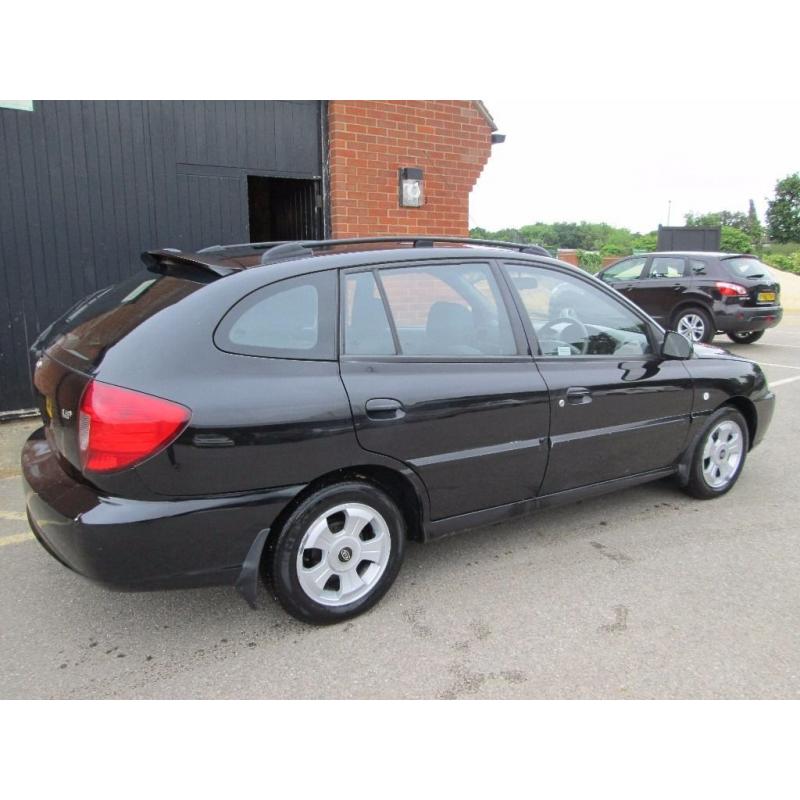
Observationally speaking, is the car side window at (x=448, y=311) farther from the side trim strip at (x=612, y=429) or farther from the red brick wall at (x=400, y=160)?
the red brick wall at (x=400, y=160)

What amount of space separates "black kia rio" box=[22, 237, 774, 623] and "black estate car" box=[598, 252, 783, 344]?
796 centimetres

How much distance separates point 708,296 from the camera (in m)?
11.0

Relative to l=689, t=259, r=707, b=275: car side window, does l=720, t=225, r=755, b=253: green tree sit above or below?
above

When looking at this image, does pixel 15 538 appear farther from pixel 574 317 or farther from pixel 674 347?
pixel 674 347

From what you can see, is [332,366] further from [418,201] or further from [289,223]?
[289,223]

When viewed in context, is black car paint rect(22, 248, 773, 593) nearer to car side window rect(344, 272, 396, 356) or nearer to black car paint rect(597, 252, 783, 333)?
car side window rect(344, 272, 396, 356)

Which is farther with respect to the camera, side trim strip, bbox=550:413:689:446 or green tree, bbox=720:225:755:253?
green tree, bbox=720:225:755:253


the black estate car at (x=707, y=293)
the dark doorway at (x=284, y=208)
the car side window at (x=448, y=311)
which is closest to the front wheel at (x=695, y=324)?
the black estate car at (x=707, y=293)

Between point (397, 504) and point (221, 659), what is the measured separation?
973 millimetres

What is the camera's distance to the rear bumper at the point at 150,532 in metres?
2.40

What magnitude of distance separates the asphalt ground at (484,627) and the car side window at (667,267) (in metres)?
8.45

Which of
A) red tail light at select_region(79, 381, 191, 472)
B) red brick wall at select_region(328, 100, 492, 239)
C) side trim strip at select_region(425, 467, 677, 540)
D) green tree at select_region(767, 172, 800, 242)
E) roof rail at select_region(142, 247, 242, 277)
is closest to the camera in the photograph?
red tail light at select_region(79, 381, 191, 472)

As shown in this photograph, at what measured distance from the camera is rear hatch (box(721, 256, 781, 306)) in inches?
427

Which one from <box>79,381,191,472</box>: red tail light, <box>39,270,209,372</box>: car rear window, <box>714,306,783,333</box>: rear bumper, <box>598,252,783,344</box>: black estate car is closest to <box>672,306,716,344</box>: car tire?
<box>598,252,783,344</box>: black estate car
